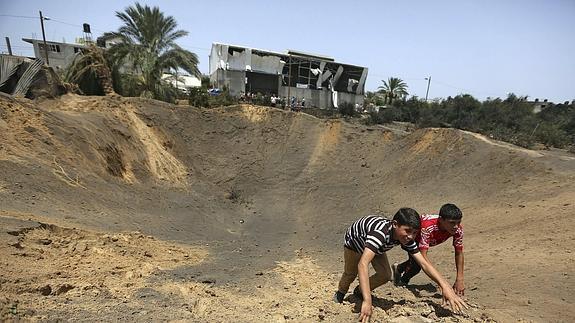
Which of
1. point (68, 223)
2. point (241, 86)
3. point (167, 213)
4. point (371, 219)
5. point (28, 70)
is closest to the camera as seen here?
point (371, 219)

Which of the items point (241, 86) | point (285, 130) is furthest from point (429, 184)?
point (241, 86)

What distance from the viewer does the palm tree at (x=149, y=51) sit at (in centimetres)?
2000

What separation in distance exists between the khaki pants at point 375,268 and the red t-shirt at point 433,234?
68 centimetres

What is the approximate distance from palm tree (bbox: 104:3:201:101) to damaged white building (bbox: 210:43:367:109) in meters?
16.2

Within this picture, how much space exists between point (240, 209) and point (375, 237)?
9.73 m

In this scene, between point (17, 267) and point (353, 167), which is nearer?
point (17, 267)

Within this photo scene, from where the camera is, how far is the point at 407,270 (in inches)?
215

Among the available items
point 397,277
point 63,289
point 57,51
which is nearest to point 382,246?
point 397,277

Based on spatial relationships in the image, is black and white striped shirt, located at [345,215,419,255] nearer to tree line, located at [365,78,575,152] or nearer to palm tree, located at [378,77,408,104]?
tree line, located at [365,78,575,152]

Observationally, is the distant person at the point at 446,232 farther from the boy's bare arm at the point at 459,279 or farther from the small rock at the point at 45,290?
the small rock at the point at 45,290

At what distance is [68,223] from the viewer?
21.4ft

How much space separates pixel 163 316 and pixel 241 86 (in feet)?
118

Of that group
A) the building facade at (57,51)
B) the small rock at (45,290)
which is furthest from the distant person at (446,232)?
the building facade at (57,51)

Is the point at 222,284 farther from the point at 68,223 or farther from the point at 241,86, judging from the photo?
Result: the point at 241,86
